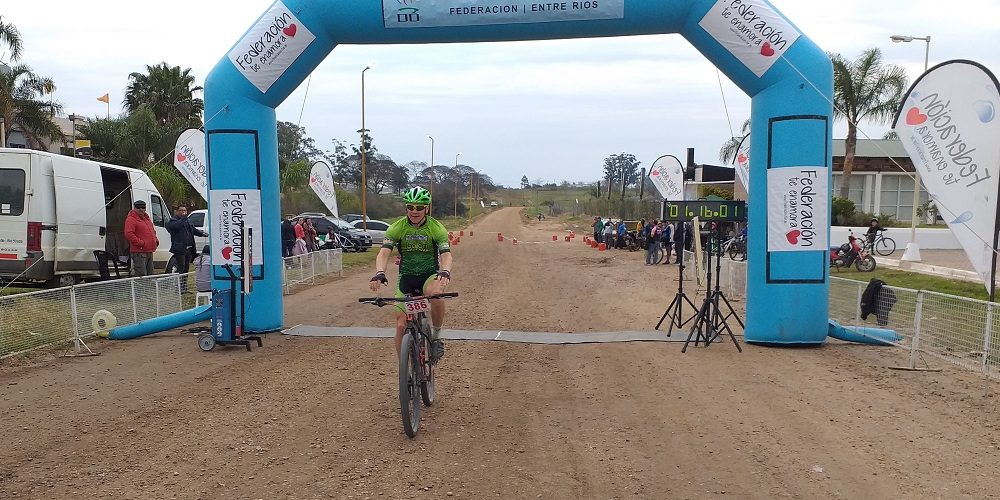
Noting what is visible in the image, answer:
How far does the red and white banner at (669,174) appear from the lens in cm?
2384

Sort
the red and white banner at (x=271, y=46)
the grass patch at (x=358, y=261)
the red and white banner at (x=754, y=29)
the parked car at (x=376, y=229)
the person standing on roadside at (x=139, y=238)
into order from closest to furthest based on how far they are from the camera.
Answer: the red and white banner at (x=754, y=29) → the red and white banner at (x=271, y=46) → the person standing on roadside at (x=139, y=238) → the grass patch at (x=358, y=261) → the parked car at (x=376, y=229)

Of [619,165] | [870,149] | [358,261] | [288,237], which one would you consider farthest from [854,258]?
[619,165]

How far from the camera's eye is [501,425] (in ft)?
20.2

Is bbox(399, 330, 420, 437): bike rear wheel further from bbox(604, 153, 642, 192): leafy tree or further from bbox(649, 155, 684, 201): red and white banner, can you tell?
bbox(604, 153, 642, 192): leafy tree

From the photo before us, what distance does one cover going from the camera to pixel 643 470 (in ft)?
16.8

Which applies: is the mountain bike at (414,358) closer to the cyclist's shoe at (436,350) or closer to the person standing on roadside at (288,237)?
the cyclist's shoe at (436,350)

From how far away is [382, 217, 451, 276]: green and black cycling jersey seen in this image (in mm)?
6582

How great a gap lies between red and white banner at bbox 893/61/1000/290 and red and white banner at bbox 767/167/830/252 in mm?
1143

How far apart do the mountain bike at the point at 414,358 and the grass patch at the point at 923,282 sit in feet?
37.9

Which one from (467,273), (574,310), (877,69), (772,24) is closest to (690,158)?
(877,69)

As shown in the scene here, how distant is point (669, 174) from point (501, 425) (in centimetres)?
1901

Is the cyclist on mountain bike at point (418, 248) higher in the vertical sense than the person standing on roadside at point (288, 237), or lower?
higher

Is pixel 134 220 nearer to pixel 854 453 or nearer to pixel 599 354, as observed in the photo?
pixel 599 354

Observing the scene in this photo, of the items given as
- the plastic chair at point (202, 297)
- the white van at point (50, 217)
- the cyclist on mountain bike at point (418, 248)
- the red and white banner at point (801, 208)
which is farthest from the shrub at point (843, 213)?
the cyclist on mountain bike at point (418, 248)
